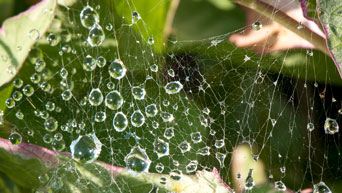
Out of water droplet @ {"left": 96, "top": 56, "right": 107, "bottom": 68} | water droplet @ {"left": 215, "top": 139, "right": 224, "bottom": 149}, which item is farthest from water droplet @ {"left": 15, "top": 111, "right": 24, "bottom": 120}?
water droplet @ {"left": 215, "top": 139, "right": 224, "bottom": 149}

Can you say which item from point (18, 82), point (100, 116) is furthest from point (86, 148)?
point (18, 82)

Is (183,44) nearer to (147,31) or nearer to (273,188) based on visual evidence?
(147,31)

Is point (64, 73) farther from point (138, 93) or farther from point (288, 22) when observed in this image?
point (288, 22)

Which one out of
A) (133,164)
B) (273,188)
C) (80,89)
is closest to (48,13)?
(80,89)

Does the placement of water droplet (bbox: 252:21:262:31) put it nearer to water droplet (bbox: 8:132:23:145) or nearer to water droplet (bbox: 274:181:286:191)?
water droplet (bbox: 274:181:286:191)

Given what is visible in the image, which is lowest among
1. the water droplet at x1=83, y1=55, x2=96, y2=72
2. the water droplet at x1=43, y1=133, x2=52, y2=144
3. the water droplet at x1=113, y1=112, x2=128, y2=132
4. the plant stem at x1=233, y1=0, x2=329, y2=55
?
the water droplet at x1=43, y1=133, x2=52, y2=144

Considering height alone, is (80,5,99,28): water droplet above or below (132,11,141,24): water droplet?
below

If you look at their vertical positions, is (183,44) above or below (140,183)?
above
